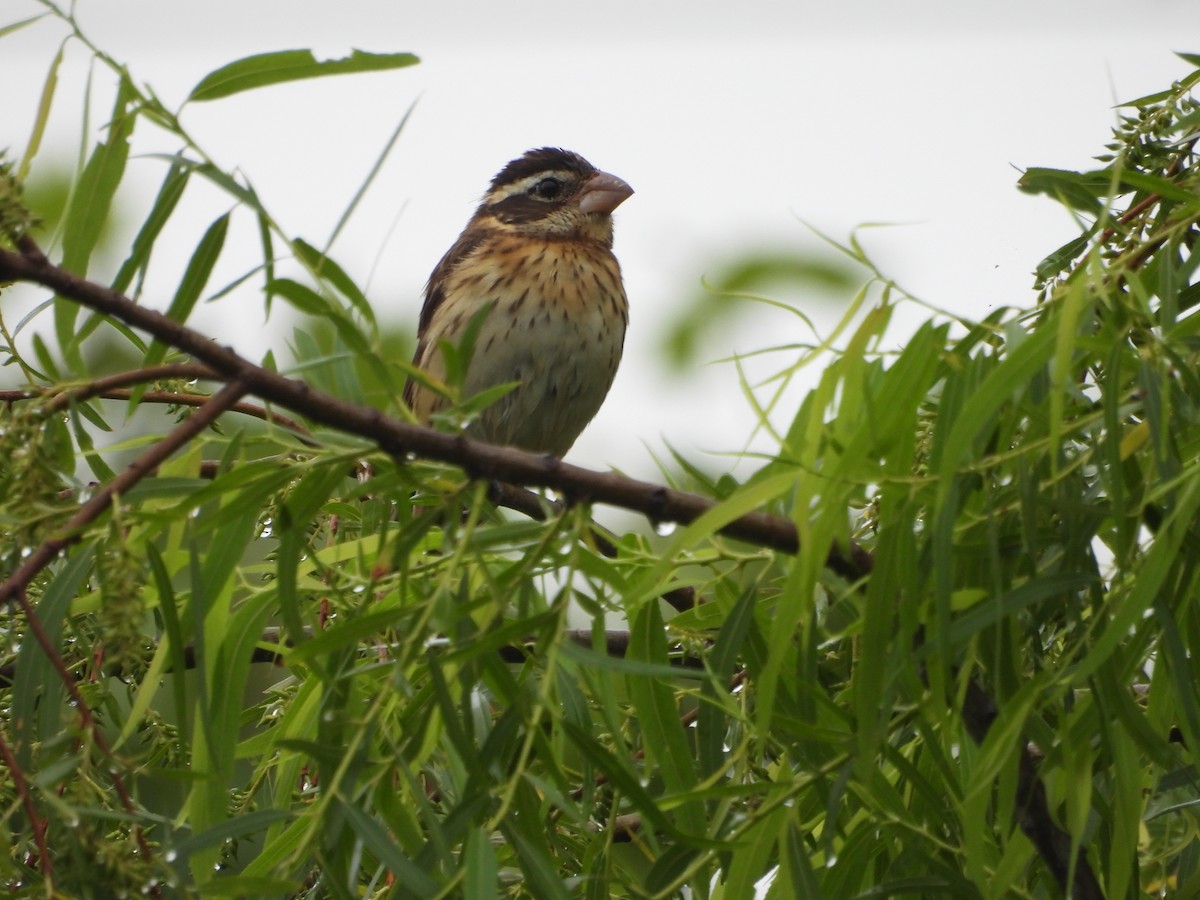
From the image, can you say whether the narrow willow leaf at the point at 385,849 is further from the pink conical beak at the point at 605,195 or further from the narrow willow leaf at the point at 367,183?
the pink conical beak at the point at 605,195

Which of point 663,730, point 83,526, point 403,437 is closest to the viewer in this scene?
point 83,526

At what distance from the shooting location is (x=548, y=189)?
5094mm

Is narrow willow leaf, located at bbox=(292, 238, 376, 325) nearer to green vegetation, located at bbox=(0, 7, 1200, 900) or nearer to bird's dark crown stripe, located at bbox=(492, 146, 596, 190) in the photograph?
green vegetation, located at bbox=(0, 7, 1200, 900)

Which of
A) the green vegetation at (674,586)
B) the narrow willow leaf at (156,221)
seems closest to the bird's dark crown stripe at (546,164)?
the green vegetation at (674,586)

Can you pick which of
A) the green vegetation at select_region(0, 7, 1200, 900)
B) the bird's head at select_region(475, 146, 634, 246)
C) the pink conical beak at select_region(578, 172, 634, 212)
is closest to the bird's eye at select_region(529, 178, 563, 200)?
the bird's head at select_region(475, 146, 634, 246)

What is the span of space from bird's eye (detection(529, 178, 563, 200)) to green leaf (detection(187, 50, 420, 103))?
138 inches

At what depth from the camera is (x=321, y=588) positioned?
6.31 feet

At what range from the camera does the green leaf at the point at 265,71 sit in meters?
1.57

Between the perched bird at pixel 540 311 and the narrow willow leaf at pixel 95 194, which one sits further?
the perched bird at pixel 540 311

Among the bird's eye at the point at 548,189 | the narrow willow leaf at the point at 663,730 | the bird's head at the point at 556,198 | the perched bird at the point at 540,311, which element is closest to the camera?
the narrow willow leaf at the point at 663,730

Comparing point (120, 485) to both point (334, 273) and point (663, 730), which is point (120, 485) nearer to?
point (334, 273)

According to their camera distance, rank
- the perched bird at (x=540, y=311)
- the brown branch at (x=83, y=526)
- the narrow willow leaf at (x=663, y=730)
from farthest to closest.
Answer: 1. the perched bird at (x=540, y=311)
2. the narrow willow leaf at (x=663, y=730)
3. the brown branch at (x=83, y=526)

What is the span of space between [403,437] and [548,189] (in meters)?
3.74

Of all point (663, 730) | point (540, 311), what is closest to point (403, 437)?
point (663, 730)
